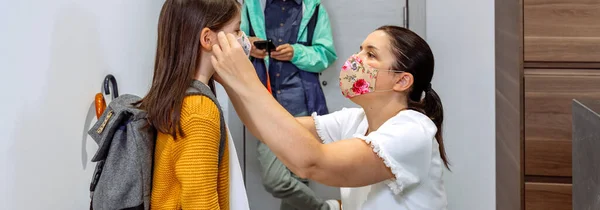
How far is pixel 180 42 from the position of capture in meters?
1.50

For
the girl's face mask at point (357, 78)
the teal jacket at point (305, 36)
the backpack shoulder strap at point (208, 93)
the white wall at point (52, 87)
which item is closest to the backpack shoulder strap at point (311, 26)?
the teal jacket at point (305, 36)

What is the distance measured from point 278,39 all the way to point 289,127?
5.12 feet

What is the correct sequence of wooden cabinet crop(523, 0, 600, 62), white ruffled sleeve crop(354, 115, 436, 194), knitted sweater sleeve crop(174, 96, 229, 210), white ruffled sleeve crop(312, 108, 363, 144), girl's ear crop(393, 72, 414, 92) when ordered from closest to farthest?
knitted sweater sleeve crop(174, 96, 229, 210)
white ruffled sleeve crop(354, 115, 436, 194)
girl's ear crop(393, 72, 414, 92)
white ruffled sleeve crop(312, 108, 363, 144)
wooden cabinet crop(523, 0, 600, 62)

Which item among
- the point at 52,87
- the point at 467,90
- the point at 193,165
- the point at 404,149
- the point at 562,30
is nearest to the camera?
the point at 193,165

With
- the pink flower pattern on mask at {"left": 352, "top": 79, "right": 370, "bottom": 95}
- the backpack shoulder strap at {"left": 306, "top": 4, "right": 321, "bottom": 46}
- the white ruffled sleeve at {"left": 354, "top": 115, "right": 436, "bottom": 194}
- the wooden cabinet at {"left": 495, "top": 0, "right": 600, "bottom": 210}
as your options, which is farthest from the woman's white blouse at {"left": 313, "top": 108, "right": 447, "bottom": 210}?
the backpack shoulder strap at {"left": 306, "top": 4, "right": 321, "bottom": 46}

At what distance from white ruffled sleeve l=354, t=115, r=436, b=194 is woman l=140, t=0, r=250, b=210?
0.34 meters

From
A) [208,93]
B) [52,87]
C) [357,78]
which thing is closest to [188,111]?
[208,93]

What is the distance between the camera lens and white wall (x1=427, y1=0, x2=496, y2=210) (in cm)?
288

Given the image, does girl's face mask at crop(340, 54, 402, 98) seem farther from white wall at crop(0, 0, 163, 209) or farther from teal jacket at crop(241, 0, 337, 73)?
teal jacket at crop(241, 0, 337, 73)

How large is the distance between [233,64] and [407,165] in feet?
1.46

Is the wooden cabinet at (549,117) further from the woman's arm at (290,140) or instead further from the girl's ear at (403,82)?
the woman's arm at (290,140)

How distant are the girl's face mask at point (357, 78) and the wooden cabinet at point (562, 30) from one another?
2.40 feet

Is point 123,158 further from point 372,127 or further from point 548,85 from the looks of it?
point 548,85

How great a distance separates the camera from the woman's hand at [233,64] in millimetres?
1425
